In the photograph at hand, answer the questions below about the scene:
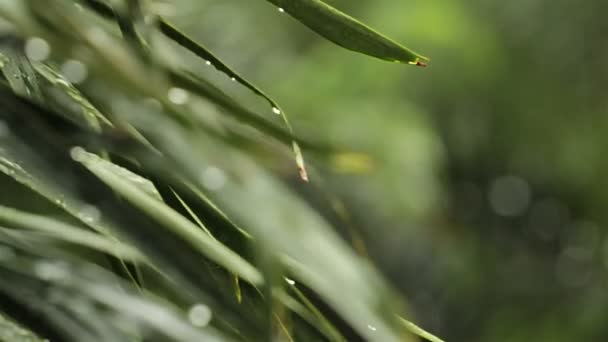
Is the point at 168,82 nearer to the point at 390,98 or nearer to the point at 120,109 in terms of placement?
the point at 120,109

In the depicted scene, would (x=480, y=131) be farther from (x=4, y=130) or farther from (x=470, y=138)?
(x=4, y=130)

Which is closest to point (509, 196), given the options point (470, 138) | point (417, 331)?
point (470, 138)

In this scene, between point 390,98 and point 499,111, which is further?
point 499,111

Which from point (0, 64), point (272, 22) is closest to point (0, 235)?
point (0, 64)

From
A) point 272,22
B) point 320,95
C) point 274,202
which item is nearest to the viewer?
point 274,202

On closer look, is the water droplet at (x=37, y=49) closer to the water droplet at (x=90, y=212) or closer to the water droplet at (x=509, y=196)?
the water droplet at (x=90, y=212)
